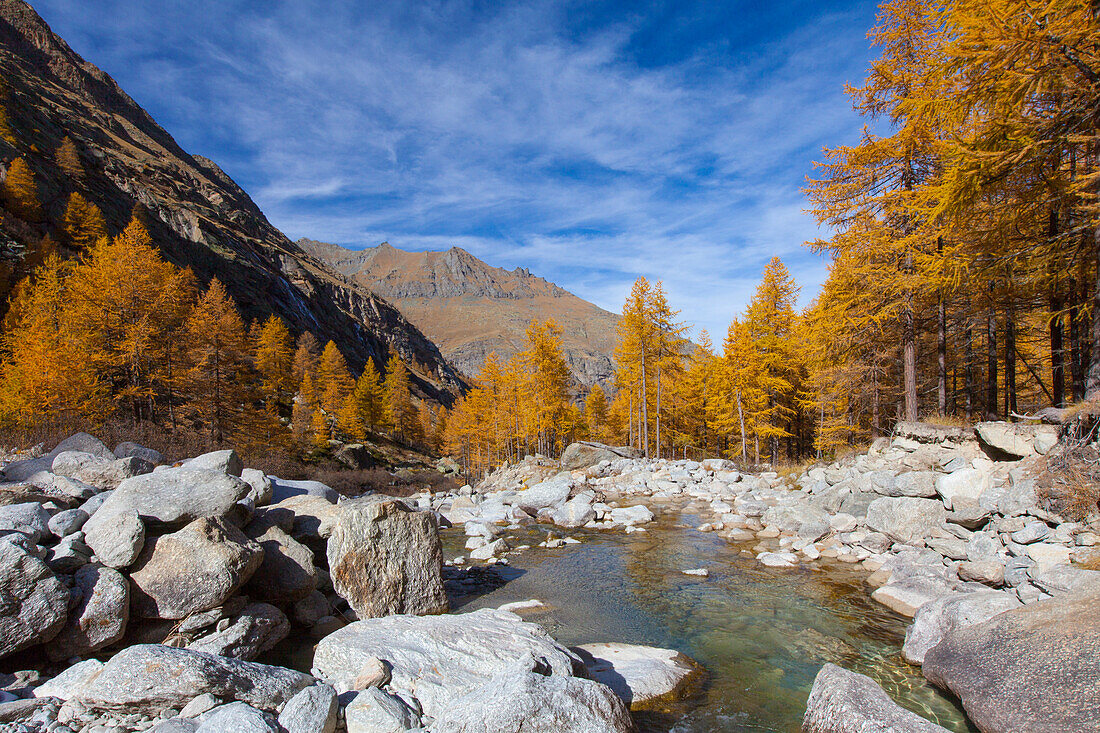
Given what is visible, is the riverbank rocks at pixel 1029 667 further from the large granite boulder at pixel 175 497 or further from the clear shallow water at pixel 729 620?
the large granite boulder at pixel 175 497

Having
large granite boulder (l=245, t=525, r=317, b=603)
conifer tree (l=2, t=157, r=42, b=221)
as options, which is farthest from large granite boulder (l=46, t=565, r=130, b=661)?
conifer tree (l=2, t=157, r=42, b=221)

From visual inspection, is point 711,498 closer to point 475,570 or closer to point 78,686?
point 475,570

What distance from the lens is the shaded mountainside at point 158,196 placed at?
67.0 meters

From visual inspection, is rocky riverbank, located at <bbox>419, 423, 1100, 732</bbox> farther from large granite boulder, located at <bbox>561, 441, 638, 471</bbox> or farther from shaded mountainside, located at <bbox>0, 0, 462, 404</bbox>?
shaded mountainside, located at <bbox>0, 0, 462, 404</bbox>

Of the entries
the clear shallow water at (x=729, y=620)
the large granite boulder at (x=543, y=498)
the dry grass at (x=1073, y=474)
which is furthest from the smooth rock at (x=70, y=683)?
the large granite boulder at (x=543, y=498)

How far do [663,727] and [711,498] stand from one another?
577 inches

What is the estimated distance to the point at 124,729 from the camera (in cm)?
394

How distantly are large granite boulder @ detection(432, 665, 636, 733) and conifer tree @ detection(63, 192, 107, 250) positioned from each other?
61.6 m

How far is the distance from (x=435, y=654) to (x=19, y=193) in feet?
203

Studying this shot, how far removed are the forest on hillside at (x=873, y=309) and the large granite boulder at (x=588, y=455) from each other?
4.94 meters

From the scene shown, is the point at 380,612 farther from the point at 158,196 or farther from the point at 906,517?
the point at 158,196

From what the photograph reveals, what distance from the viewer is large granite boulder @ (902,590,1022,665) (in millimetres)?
5609

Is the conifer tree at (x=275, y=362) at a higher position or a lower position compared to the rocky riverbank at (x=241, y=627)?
higher

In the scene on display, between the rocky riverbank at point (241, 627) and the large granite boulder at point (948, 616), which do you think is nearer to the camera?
the rocky riverbank at point (241, 627)
